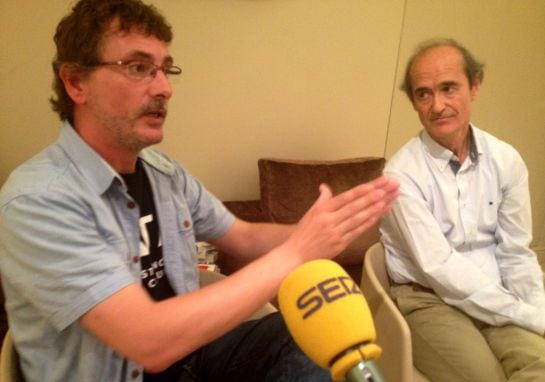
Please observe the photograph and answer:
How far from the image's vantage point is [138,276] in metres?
1.00

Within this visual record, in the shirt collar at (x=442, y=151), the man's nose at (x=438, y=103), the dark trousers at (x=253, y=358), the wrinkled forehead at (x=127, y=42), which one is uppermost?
the wrinkled forehead at (x=127, y=42)

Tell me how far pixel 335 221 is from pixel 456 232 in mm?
751

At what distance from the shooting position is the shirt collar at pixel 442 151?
1488 mm

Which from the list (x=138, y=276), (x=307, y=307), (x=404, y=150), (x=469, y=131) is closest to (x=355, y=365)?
(x=307, y=307)

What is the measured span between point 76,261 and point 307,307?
432 millimetres

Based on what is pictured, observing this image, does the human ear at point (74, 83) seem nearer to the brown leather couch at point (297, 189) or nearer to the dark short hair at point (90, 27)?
the dark short hair at point (90, 27)

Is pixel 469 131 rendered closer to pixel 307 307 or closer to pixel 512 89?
pixel 307 307

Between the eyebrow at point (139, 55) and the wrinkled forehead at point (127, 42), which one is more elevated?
the wrinkled forehead at point (127, 42)

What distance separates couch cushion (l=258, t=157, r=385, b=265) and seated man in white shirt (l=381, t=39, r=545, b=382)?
2.02 feet

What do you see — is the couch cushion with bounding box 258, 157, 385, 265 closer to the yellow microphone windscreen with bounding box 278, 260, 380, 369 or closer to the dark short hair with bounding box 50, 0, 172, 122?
the dark short hair with bounding box 50, 0, 172, 122

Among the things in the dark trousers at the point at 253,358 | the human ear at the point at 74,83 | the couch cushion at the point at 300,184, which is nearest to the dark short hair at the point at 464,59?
the couch cushion at the point at 300,184

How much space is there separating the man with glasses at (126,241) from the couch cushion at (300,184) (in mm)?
766

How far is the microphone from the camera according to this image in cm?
58

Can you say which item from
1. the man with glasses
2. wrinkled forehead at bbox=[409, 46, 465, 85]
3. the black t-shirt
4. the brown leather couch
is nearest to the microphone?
the man with glasses
